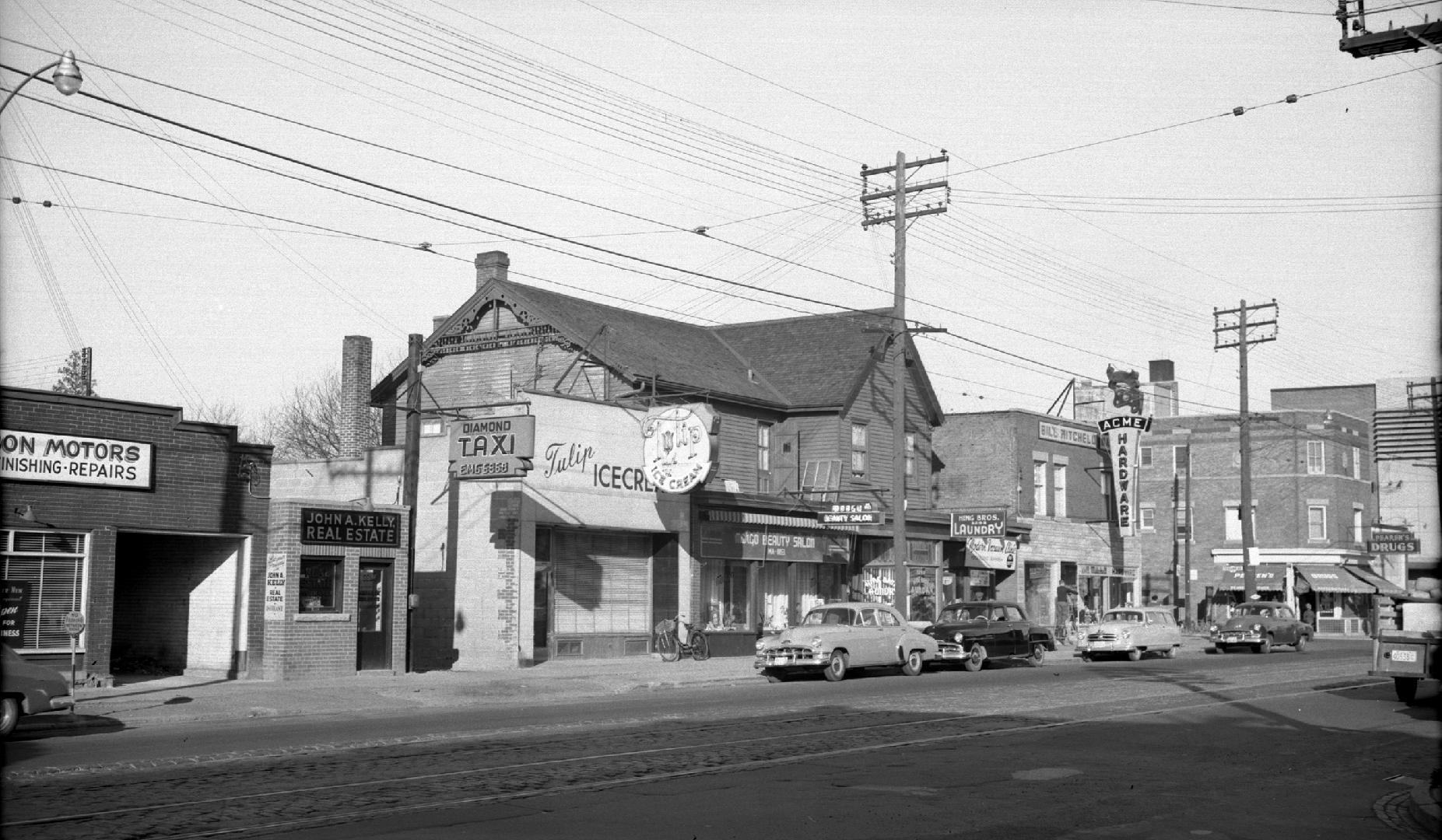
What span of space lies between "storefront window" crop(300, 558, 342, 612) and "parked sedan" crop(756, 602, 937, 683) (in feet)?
29.5

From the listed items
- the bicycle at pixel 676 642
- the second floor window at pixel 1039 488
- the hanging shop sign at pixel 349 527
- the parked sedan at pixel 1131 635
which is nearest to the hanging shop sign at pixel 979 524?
the parked sedan at pixel 1131 635

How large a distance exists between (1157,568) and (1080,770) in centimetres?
5732

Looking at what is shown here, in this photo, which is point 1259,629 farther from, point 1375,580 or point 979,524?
point 1375,580

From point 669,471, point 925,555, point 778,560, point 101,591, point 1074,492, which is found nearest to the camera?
point 101,591

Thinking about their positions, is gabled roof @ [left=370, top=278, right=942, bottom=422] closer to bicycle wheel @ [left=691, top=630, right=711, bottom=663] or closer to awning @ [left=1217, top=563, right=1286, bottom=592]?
bicycle wheel @ [left=691, top=630, right=711, bottom=663]

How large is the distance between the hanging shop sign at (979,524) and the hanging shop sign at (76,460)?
90.3ft

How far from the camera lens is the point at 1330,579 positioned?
207 feet

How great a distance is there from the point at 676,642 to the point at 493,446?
803 cm

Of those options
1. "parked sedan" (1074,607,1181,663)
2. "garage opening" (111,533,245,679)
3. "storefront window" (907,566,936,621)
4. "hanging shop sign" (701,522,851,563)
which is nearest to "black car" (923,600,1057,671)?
"parked sedan" (1074,607,1181,663)

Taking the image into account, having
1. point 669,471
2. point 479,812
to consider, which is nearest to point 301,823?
point 479,812

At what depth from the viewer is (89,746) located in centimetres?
1614

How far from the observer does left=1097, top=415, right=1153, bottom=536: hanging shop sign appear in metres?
53.8

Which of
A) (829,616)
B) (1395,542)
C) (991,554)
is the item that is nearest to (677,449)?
(829,616)

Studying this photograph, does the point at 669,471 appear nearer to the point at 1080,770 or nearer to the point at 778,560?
the point at 778,560
